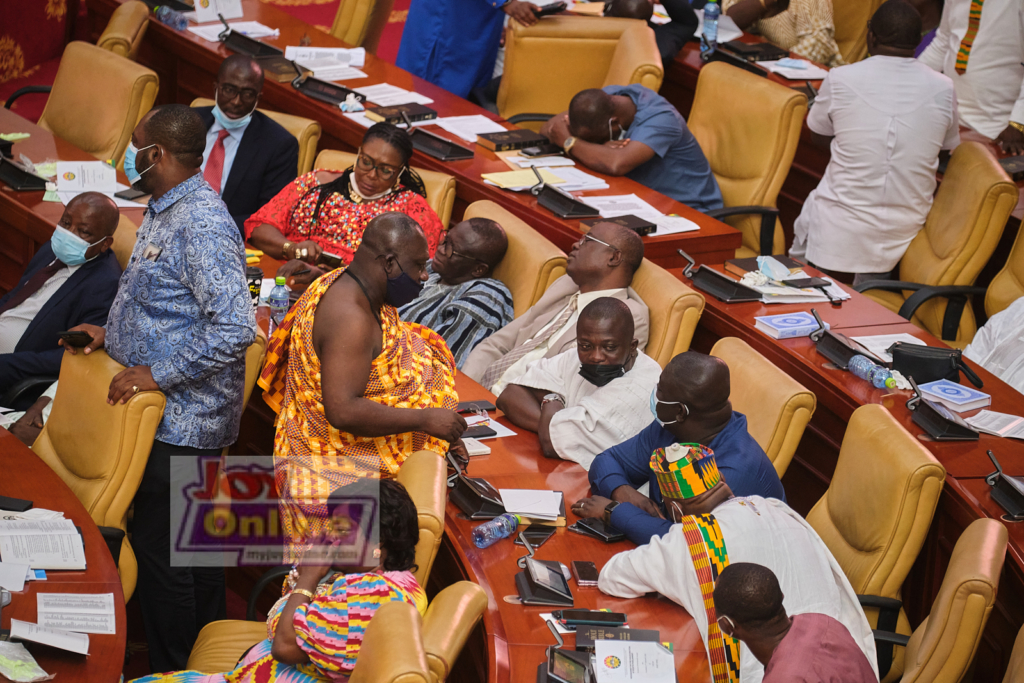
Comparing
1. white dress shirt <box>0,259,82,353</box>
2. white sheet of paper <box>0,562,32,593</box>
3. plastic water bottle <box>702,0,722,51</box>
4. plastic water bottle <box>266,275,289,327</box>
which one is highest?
plastic water bottle <box>702,0,722,51</box>

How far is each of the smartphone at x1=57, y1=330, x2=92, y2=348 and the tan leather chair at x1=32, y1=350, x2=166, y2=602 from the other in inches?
1.4

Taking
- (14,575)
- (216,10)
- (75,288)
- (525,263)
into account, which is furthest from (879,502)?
(216,10)

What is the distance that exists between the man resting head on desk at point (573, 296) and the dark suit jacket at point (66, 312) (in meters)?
1.37

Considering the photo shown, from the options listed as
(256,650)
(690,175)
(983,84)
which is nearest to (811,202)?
(690,175)

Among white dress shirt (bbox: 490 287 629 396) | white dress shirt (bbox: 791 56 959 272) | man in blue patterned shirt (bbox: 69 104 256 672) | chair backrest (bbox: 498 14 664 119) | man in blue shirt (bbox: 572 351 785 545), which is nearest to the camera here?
man in blue shirt (bbox: 572 351 785 545)

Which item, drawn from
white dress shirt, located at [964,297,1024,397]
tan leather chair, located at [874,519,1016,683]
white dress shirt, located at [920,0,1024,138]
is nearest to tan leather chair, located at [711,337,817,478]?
tan leather chair, located at [874,519,1016,683]

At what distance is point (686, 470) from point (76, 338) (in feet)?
5.73

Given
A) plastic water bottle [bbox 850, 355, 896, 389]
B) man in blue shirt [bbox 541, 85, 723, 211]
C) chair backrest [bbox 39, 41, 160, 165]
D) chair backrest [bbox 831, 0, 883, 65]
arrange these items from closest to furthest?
plastic water bottle [bbox 850, 355, 896, 389], man in blue shirt [bbox 541, 85, 723, 211], chair backrest [bbox 39, 41, 160, 165], chair backrest [bbox 831, 0, 883, 65]

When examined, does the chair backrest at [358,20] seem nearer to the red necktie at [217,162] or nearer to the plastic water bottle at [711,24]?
the red necktie at [217,162]

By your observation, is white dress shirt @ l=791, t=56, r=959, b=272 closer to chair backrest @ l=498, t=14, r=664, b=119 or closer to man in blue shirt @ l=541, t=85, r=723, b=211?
man in blue shirt @ l=541, t=85, r=723, b=211

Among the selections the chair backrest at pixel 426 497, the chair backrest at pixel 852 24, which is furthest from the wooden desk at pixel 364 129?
the chair backrest at pixel 852 24

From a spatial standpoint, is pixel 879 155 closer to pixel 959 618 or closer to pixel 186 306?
pixel 959 618

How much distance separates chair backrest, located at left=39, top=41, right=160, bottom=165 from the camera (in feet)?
17.1

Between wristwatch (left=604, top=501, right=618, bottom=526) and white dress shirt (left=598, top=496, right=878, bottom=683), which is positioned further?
wristwatch (left=604, top=501, right=618, bottom=526)
